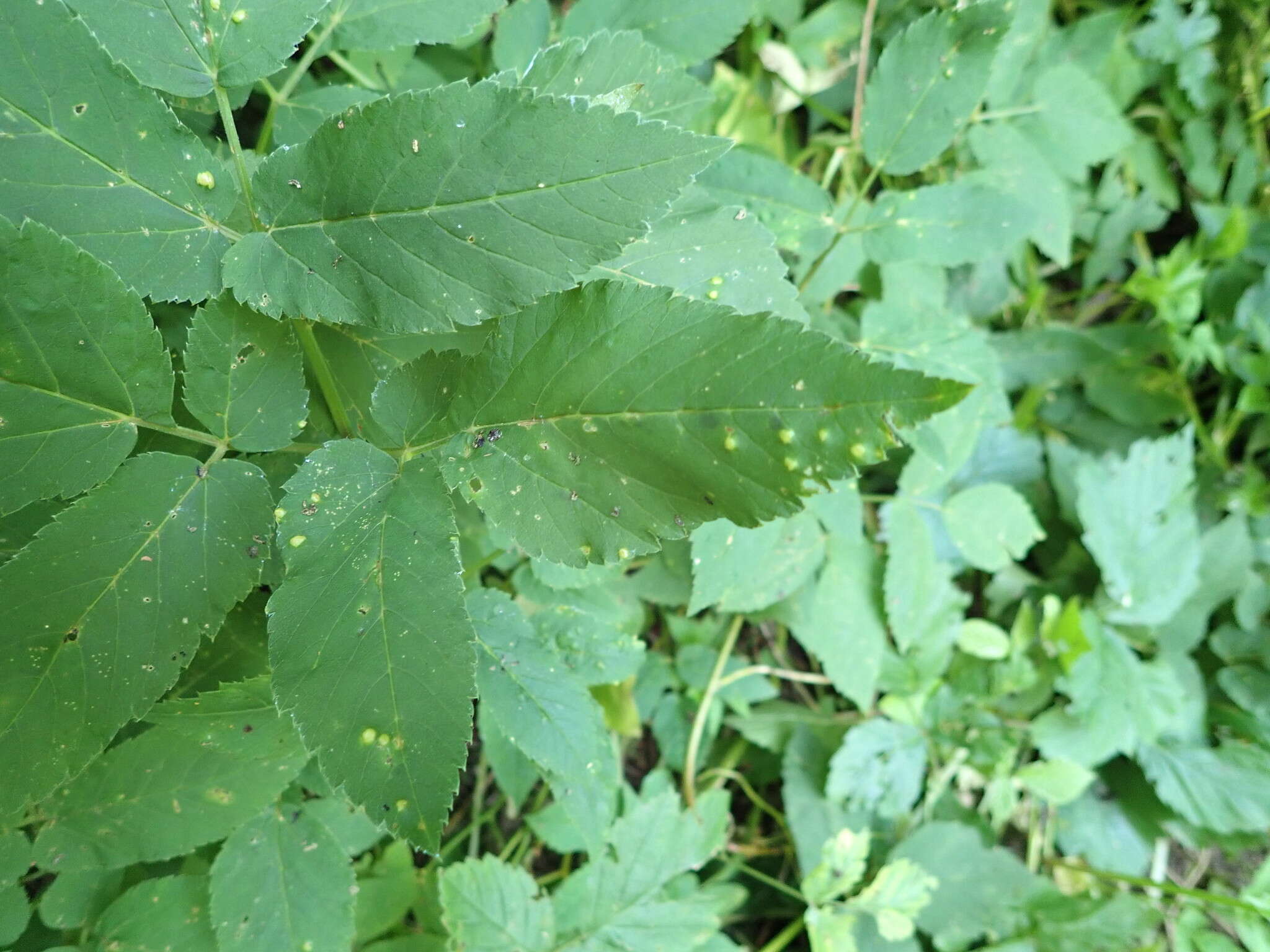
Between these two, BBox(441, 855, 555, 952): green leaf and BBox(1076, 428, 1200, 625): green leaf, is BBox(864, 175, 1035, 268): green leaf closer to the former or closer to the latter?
BBox(1076, 428, 1200, 625): green leaf

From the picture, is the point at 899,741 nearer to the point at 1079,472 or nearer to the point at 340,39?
the point at 1079,472

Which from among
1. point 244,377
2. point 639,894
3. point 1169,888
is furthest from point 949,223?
point 1169,888

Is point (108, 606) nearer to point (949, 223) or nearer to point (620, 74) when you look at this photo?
point (620, 74)

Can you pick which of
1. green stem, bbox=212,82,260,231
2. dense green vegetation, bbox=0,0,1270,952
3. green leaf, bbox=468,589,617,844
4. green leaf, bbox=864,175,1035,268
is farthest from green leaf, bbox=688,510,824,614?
green stem, bbox=212,82,260,231

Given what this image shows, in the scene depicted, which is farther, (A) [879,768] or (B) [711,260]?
(A) [879,768]

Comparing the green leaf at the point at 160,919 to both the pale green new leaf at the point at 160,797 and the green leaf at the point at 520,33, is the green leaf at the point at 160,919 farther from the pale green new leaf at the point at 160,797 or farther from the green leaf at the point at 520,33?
the green leaf at the point at 520,33

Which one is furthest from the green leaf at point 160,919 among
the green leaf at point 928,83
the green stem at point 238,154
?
the green leaf at point 928,83

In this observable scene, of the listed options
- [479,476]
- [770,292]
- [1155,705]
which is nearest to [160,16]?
[479,476]
